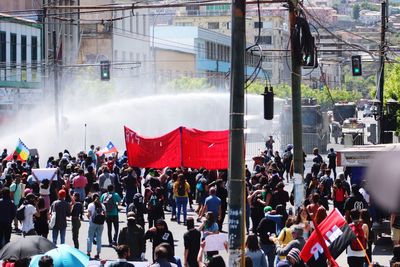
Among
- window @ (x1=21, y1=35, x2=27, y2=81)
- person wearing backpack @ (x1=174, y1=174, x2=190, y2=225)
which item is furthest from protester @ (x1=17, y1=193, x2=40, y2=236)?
window @ (x1=21, y1=35, x2=27, y2=81)

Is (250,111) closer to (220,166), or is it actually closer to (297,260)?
(220,166)

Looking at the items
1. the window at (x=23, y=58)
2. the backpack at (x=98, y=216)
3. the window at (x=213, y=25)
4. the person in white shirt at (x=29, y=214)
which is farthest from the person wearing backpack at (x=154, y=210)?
the window at (x=213, y=25)

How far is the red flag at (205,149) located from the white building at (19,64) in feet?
115

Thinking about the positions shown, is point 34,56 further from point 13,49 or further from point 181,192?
point 181,192

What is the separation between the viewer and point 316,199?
21172 mm

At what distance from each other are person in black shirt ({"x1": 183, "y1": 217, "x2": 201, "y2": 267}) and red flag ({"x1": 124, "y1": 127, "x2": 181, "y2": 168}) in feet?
35.7

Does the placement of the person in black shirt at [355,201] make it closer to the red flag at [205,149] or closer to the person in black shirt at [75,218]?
the red flag at [205,149]

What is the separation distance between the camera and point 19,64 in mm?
67000

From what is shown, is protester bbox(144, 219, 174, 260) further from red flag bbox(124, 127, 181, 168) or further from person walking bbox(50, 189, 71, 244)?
red flag bbox(124, 127, 181, 168)

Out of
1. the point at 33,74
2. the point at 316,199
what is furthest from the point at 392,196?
the point at 33,74

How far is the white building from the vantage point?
213 ft

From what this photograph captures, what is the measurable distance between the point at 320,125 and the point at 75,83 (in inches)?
817

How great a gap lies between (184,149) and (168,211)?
2.75m

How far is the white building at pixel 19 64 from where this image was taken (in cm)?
6506
